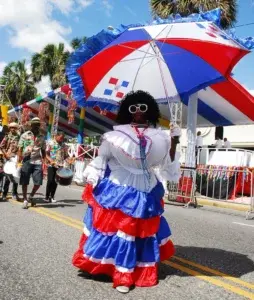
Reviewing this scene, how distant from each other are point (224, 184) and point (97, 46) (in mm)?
9116

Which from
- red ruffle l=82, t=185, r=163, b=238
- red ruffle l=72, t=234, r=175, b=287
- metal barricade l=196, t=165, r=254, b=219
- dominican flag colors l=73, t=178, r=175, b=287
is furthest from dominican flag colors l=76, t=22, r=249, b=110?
metal barricade l=196, t=165, r=254, b=219

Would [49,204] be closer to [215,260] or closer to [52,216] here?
[52,216]

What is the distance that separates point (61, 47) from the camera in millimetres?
37688

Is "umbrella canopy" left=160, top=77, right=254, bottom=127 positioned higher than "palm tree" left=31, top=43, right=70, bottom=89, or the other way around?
"palm tree" left=31, top=43, right=70, bottom=89

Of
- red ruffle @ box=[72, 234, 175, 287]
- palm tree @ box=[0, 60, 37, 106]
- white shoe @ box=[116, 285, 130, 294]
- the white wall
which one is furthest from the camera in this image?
palm tree @ box=[0, 60, 37, 106]

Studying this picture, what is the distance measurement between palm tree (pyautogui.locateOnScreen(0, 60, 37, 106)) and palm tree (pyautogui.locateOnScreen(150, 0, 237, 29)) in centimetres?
2914

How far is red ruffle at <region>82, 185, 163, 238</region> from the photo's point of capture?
4.04 metres

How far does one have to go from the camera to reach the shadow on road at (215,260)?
4.70 m

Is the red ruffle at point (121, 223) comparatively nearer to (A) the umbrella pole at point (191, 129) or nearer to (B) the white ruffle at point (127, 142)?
(B) the white ruffle at point (127, 142)

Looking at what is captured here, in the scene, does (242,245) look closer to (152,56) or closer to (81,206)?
(152,56)

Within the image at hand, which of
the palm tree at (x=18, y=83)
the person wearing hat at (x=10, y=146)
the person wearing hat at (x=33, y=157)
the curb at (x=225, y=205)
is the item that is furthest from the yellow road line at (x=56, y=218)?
the palm tree at (x=18, y=83)

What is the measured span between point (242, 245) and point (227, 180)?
7.16 m

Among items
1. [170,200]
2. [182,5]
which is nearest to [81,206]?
[170,200]

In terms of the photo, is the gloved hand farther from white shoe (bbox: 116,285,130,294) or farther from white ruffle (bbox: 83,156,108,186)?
white shoe (bbox: 116,285,130,294)
